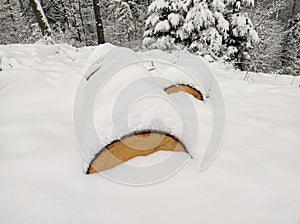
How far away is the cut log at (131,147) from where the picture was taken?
55.7 inches

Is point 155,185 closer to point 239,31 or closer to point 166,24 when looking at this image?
point 166,24

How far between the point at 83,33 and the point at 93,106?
20.3m

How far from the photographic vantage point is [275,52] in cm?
1944

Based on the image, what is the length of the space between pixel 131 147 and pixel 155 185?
29 centimetres

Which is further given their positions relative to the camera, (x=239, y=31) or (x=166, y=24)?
(x=239, y=31)

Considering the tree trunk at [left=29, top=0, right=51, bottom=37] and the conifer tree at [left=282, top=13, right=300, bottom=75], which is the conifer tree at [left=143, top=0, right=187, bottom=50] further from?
the conifer tree at [left=282, top=13, right=300, bottom=75]

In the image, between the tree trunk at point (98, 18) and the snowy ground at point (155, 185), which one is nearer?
the snowy ground at point (155, 185)

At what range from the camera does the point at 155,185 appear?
4.58ft

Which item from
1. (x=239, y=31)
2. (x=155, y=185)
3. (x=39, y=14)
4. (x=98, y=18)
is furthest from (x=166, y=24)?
(x=155, y=185)

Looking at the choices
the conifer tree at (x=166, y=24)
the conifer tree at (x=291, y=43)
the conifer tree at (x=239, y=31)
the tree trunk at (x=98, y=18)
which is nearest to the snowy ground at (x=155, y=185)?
the conifer tree at (x=166, y=24)

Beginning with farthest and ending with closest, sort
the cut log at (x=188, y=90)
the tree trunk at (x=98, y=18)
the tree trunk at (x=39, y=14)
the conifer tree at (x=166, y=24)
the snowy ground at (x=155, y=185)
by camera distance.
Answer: the tree trunk at (x=98, y=18)
the conifer tree at (x=166, y=24)
the tree trunk at (x=39, y=14)
the cut log at (x=188, y=90)
the snowy ground at (x=155, y=185)

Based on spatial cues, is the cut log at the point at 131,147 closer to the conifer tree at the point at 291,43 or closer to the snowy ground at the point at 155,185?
the snowy ground at the point at 155,185

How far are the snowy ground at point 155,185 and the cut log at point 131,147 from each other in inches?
4.3

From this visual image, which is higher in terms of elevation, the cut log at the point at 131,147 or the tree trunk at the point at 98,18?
the tree trunk at the point at 98,18
